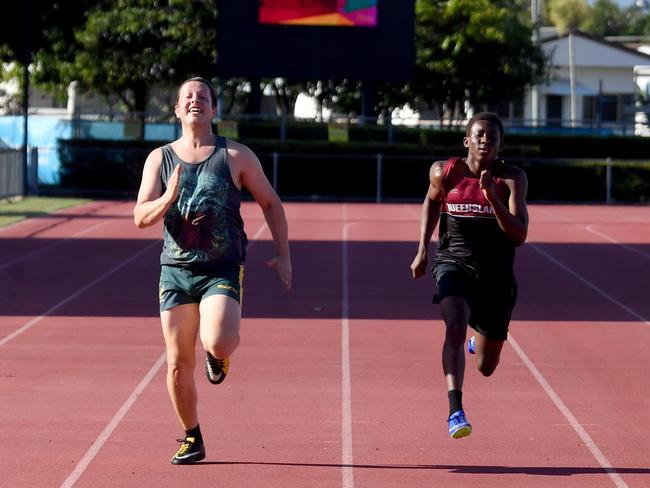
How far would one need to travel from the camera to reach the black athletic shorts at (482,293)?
7.88 meters

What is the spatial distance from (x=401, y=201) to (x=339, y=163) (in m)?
1.97

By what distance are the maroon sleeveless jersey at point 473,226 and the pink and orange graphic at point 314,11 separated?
30.1 metres

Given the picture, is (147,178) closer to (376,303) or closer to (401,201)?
(376,303)

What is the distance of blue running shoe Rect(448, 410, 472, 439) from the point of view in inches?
285

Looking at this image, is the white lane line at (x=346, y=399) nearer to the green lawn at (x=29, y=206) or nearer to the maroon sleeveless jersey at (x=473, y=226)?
the maroon sleeveless jersey at (x=473, y=226)

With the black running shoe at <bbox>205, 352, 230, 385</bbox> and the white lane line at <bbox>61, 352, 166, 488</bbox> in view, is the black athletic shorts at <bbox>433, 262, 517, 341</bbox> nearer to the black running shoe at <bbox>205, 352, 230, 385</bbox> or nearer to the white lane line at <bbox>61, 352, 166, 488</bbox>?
the black running shoe at <bbox>205, 352, 230, 385</bbox>

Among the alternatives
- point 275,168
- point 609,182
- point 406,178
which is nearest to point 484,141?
point 275,168

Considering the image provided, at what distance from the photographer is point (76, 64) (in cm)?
4666

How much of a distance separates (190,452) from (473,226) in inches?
80.6

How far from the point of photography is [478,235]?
790cm

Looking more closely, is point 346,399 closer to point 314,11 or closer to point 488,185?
point 488,185

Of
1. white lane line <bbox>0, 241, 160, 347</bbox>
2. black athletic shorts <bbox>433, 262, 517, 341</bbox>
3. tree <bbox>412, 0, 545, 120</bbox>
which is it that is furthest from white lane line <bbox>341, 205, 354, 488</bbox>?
tree <bbox>412, 0, 545, 120</bbox>

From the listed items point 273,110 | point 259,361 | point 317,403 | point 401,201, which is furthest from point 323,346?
point 273,110

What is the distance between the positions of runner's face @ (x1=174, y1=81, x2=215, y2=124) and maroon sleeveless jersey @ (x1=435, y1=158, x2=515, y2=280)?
1678 mm
